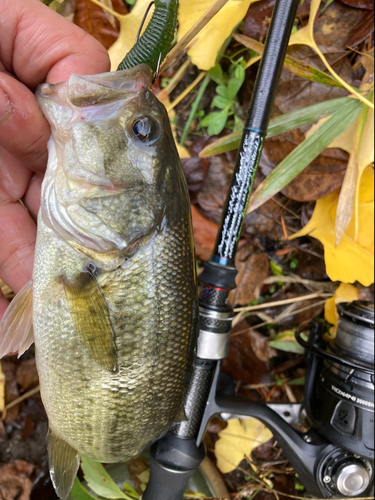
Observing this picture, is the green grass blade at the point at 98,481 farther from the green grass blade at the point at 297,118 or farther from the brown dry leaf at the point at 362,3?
the brown dry leaf at the point at 362,3

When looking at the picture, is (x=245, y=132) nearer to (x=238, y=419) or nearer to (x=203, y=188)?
(x=203, y=188)

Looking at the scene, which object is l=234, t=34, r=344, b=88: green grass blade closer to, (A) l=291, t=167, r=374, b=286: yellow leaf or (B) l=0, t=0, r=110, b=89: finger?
(A) l=291, t=167, r=374, b=286: yellow leaf

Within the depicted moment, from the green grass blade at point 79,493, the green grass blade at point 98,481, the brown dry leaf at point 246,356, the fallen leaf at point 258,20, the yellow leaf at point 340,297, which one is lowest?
the green grass blade at point 79,493

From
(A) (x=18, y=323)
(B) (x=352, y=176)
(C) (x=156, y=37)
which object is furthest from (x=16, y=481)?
(B) (x=352, y=176)

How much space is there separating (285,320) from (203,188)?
35.8 inches

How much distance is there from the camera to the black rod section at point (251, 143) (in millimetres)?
1287

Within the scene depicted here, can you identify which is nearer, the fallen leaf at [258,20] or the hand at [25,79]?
the hand at [25,79]

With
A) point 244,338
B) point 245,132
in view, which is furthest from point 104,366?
point 244,338

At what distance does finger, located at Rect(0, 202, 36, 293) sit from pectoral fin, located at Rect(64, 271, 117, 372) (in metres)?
0.41

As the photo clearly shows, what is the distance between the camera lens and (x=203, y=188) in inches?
80.6

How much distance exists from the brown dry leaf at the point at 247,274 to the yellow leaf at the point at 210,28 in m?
1.00

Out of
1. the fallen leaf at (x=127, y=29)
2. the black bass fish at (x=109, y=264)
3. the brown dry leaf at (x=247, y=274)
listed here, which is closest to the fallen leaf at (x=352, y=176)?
the brown dry leaf at (x=247, y=274)

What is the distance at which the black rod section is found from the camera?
4.22ft

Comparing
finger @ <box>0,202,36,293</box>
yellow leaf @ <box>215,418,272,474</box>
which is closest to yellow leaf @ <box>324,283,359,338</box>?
yellow leaf @ <box>215,418,272,474</box>
